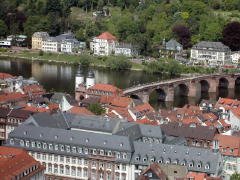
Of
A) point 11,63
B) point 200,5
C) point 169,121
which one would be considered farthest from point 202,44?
point 169,121

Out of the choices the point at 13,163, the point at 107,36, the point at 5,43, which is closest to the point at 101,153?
the point at 13,163

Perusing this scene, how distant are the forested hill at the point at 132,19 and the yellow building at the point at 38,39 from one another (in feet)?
16.4

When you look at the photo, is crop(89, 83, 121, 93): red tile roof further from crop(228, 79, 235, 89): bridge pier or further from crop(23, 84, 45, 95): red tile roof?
crop(228, 79, 235, 89): bridge pier

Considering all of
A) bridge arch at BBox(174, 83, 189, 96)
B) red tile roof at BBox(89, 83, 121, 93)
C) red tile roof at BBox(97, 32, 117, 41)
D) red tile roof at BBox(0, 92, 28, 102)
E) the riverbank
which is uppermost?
red tile roof at BBox(97, 32, 117, 41)

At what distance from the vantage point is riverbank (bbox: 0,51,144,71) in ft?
488

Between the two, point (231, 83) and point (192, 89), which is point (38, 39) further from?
point (192, 89)

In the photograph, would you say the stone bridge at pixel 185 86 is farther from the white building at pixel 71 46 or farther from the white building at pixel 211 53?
the white building at pixel 71 46

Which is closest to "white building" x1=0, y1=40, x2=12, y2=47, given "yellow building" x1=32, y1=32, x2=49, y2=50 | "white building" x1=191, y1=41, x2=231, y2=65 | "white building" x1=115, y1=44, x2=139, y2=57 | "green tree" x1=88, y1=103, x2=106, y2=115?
"yellow building" x1=32, y1=32, x2=49, y2=50

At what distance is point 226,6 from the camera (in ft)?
599

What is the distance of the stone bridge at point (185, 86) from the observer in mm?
99400

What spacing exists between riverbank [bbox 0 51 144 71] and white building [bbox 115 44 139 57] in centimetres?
745

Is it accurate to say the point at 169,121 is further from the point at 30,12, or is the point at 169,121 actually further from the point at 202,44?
the point at 30,12

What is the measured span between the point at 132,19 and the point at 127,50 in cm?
2228

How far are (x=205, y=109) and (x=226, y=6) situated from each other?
355 feet
